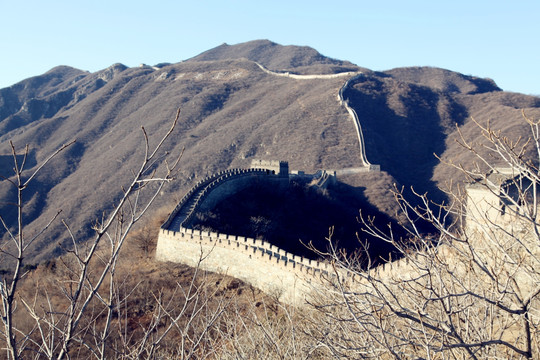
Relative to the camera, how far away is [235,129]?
6994cm

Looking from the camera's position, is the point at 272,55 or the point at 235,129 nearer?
the point at 235,129

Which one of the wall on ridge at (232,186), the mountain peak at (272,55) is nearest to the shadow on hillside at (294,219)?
the wall on ridge at (232,186)

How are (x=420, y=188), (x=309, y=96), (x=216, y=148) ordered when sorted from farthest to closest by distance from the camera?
(x=309, y=96) → (x=216, y=148) → (x=420, y=188)

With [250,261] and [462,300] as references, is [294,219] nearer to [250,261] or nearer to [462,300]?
[250,261]

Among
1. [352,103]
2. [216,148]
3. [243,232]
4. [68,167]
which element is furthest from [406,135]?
[68,167]

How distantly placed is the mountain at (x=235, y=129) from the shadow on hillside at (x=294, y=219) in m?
6.30

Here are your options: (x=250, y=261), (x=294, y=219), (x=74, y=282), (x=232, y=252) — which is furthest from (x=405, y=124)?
(x=74, y=282)

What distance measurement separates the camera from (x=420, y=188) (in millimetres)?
56188

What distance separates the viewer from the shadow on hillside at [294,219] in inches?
1216

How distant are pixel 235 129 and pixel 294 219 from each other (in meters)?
36.2

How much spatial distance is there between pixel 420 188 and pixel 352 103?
2215cm

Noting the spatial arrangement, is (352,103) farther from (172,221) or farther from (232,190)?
(172,221)

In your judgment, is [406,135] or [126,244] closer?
[126,244]

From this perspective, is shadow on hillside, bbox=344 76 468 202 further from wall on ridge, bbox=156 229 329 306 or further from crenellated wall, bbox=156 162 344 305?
wall on ridge, bbox=156 229 329 306
